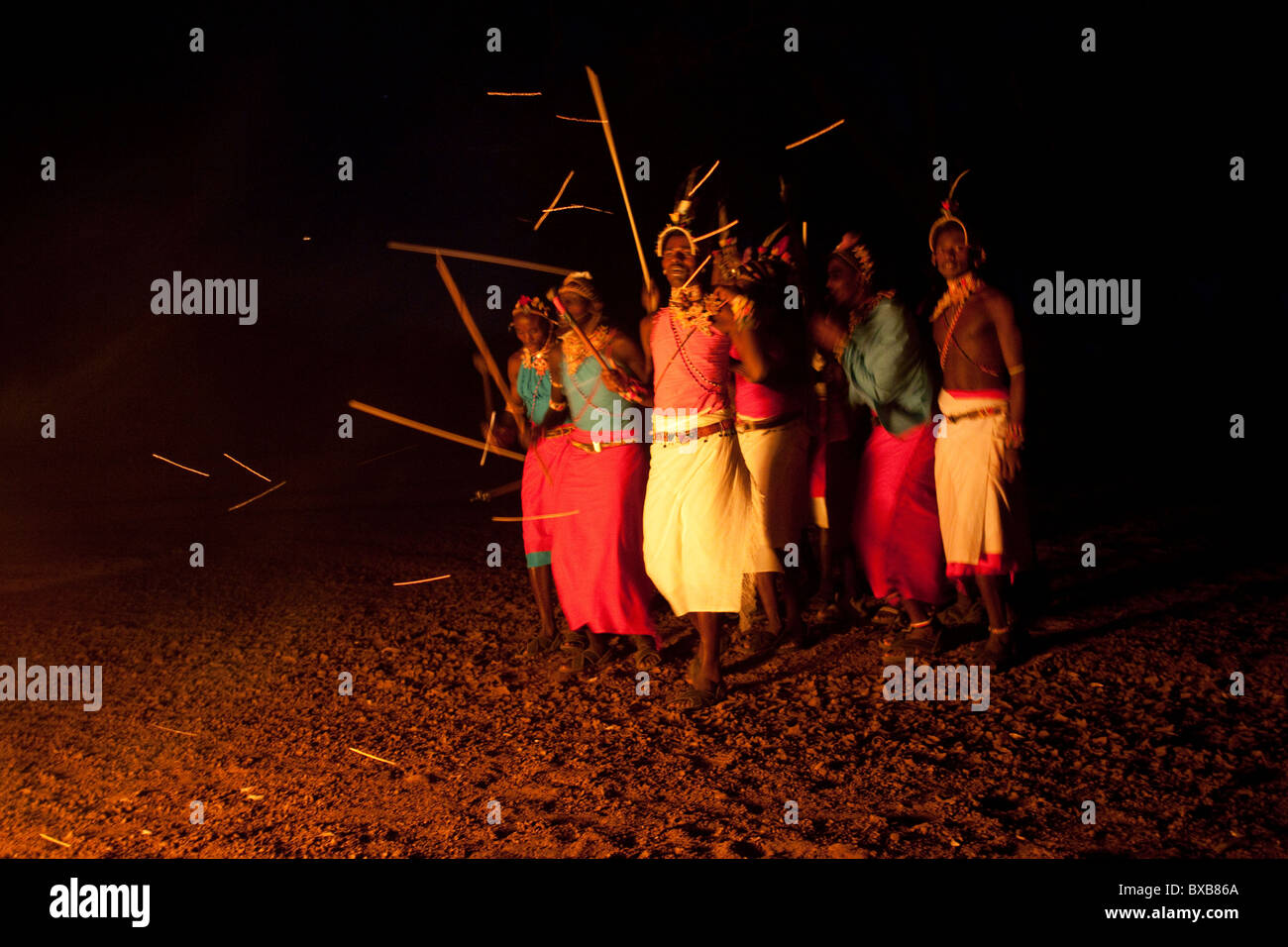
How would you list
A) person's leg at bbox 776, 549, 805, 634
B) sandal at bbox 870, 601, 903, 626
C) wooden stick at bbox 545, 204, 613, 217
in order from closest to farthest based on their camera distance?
1. person's leg at bbox 776, 549, 805, 634
2. sandal at bbox 870, 601, 903, 626
3. wooden stick at bbox 545, 204, 613, 217

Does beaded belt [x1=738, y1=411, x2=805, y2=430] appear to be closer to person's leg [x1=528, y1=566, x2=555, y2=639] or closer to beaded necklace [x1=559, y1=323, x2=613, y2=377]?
beaded necklace [x1=559, y1=323, x2=613, y2=377]

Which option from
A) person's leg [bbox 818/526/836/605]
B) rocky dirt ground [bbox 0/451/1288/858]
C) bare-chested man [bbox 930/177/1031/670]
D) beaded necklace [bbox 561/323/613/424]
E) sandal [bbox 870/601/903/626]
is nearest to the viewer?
rocky dirt ground [bbox 0/451/1288/858]

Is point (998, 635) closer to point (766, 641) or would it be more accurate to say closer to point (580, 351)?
point (766, 641)

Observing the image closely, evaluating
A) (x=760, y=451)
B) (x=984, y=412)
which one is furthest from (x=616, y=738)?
(x=984, y=412)

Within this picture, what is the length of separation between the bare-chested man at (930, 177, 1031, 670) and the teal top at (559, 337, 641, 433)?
157cm

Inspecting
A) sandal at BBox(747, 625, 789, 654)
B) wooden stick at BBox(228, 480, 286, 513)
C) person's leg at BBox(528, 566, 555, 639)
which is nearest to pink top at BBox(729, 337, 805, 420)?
sandal at BBox(747, 625, 789, 654)

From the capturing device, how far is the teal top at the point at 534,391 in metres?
5.81

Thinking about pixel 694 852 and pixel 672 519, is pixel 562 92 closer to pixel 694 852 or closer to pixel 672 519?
pixel 672 519

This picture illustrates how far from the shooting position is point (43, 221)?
739 inches

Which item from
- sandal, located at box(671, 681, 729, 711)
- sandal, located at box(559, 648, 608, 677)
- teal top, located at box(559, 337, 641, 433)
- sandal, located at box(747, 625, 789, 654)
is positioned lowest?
sandal, located at box(671, 681, 729, 711)

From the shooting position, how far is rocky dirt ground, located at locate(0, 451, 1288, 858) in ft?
12.0

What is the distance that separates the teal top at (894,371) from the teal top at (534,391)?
5.42ft

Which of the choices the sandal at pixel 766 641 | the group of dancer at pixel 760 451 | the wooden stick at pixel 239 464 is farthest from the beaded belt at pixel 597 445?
the wooden stick at pixel 239 464

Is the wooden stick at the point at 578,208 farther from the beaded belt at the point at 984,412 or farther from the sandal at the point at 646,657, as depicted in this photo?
the beaded belt at the point at 984,412
